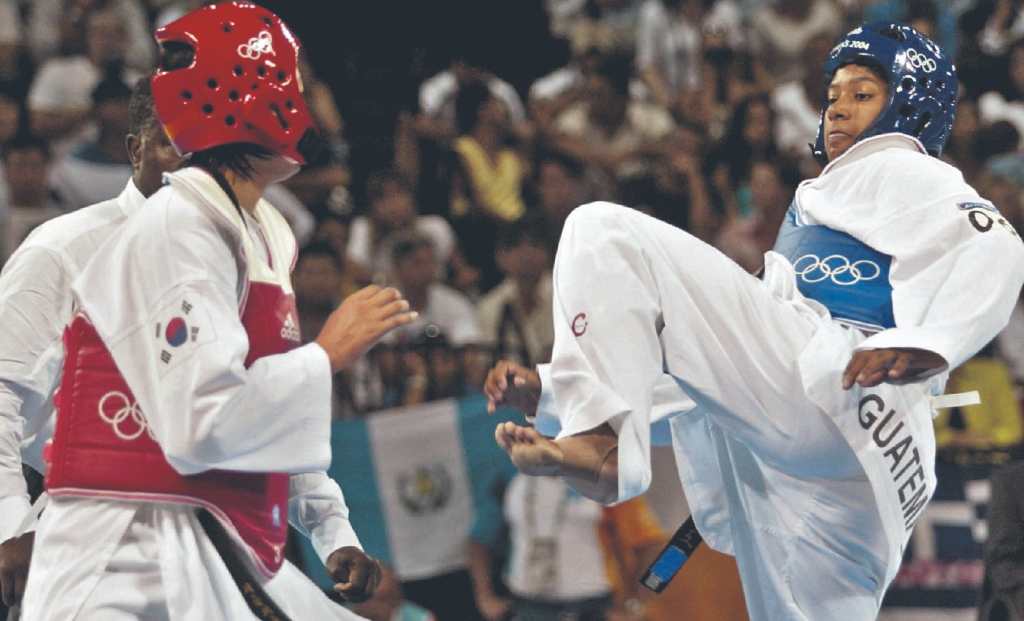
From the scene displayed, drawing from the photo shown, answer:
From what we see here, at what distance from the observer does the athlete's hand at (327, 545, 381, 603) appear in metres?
3.91

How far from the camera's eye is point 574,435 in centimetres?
393

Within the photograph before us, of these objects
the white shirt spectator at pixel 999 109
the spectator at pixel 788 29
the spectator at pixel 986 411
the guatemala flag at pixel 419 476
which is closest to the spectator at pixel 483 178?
the guatemala flag at pixel 419 476

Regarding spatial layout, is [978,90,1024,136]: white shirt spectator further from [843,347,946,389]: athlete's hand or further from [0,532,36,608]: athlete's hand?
[0,532,36,608]: athlete's hand

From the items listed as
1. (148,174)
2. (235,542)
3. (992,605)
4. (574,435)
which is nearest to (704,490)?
(574,435)

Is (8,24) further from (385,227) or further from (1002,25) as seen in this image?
(1002,25)

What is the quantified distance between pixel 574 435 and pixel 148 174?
1.55 m

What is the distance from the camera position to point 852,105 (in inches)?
186

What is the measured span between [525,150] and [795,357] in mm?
6581

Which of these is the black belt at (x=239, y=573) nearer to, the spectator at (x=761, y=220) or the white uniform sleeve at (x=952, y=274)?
the white uniform sleeve at (x=952, y=274)

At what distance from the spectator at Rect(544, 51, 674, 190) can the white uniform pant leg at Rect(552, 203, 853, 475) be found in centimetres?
633

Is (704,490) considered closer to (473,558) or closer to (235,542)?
(235,542)

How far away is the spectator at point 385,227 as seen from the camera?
9039 millimetres

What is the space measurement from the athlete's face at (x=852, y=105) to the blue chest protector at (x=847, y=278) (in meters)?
0.32

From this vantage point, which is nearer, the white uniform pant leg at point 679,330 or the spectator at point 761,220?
the white uniform pant leg at point 679,330
